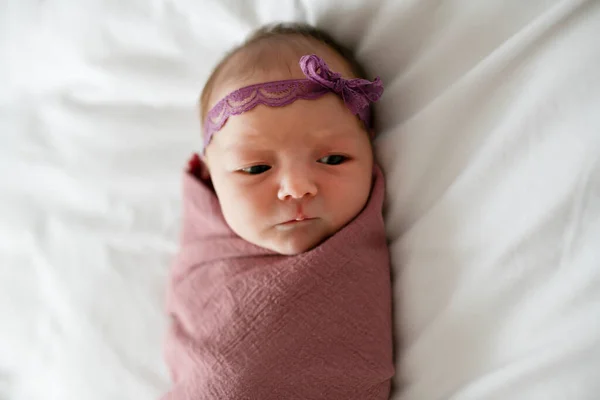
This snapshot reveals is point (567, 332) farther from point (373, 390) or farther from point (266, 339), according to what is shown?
point (266, 339)

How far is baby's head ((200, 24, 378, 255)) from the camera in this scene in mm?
894

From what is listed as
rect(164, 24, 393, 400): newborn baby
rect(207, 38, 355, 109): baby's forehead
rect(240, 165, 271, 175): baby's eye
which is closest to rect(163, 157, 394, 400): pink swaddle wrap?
rect(164, 24, 393, 400): newborn baby

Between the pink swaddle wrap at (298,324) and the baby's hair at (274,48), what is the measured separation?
28 cm

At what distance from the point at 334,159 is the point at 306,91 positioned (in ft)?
0.44

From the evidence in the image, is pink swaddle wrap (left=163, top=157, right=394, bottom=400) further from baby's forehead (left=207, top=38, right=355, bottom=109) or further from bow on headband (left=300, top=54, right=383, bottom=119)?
baby's forehead (left=207, top=38, right=355, bottom=109)

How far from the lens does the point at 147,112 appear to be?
1.27 meters

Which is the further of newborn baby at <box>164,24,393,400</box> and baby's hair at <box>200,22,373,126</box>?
baby's hair at <box>200,22,373,126</box>

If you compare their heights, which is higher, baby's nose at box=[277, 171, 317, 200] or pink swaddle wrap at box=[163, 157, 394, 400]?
baby's nose at box=[277, 171, 317, 200]

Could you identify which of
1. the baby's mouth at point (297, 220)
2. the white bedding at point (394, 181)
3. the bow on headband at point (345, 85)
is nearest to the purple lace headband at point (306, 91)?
the bow on headband at point (345, 85)

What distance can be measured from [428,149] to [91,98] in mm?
890

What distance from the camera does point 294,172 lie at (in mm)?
878

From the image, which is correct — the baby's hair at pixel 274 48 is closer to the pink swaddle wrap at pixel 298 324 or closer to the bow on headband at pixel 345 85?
the bow on headband at pixel 345 85


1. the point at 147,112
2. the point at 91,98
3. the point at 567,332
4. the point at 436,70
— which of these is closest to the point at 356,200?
the point at 436,70

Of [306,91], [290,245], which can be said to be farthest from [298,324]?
[306,91]
